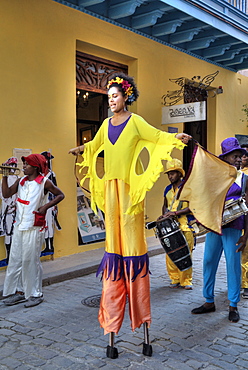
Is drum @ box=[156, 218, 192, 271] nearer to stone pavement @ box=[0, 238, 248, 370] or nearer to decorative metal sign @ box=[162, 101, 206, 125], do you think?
stone pavement @ box=[0, 238, 248, 370]

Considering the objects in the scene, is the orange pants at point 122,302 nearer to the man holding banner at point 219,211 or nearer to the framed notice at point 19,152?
the man holding banner at point 219,211

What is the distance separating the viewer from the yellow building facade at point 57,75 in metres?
5.92

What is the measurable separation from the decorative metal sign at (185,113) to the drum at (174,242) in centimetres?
380

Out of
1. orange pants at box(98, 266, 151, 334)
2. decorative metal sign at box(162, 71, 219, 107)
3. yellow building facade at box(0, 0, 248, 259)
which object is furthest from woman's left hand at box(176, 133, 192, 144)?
decorative metal sign at box(162, 71, 219, 107)

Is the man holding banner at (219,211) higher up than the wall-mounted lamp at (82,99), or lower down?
lower down

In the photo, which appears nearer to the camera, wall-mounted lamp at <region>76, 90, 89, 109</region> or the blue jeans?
the blue jeans

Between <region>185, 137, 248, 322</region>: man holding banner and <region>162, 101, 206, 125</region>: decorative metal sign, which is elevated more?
<region>162, 101, 206, 125</region>: decorative metal sign

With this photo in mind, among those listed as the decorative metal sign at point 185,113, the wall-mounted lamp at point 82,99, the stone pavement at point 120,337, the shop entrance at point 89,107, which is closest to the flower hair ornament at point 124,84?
the stone pavement at point 120,337

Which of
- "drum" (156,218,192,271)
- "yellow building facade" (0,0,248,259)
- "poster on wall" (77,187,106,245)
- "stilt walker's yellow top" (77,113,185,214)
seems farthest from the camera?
"poster on wall" (77,187,106,245)

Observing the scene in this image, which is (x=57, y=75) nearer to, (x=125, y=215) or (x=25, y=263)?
(x=25, y=263)

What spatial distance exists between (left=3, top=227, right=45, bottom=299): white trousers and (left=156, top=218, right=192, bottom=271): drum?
153cm

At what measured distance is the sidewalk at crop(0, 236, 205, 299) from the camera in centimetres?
566

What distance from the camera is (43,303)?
4.70 metres

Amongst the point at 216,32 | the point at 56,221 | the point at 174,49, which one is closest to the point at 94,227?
the point at 56,221
